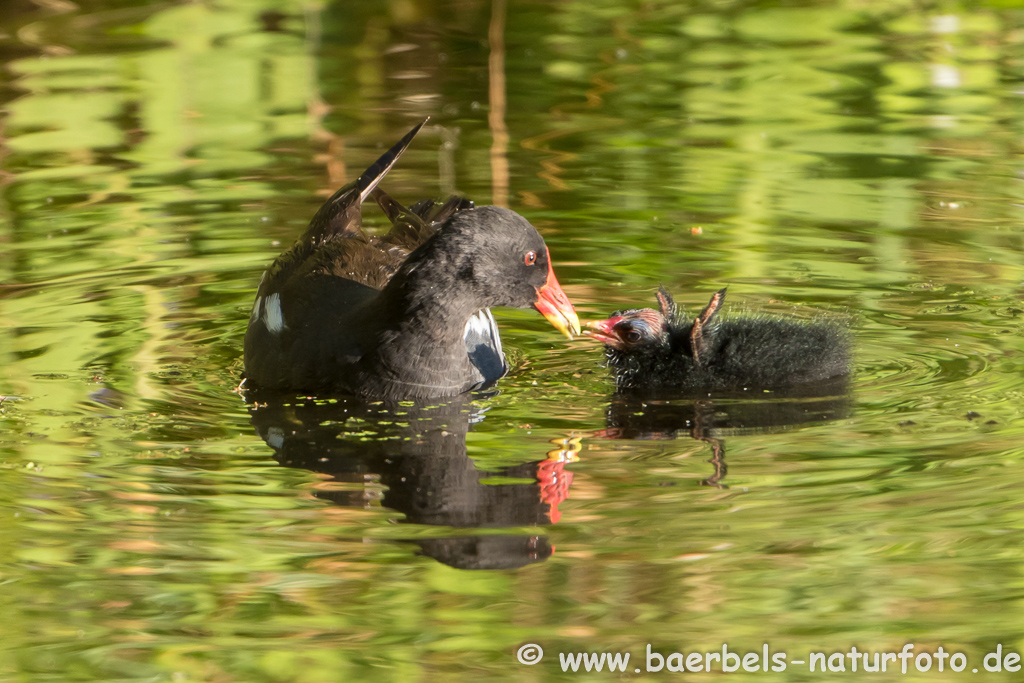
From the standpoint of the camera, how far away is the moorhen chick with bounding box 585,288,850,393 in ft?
17.2

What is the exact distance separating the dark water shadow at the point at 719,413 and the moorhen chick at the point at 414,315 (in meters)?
0.47

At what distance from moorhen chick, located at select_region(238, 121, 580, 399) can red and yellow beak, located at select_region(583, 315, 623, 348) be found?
10cm

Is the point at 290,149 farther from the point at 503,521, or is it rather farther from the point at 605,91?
the point at 503,521

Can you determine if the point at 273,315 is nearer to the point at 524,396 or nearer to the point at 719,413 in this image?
the point at 524,396

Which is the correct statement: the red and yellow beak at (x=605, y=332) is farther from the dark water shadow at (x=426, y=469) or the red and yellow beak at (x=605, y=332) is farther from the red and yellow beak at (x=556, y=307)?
the dark water shadow at (x=426, y=469)

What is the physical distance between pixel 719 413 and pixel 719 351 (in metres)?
0.39

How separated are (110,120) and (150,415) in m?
5.24

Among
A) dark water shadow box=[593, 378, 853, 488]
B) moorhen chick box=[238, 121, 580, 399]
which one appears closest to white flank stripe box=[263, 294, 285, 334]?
moorhen chick box=[238, 121, 580, 399]

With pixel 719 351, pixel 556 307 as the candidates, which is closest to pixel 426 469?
pixel 556 307

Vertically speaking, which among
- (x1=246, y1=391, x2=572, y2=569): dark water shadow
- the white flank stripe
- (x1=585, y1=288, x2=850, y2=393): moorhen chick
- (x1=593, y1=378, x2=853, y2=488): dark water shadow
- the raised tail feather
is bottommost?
(x1=593, y1=378, x2=853, y2=488): dark water shadow

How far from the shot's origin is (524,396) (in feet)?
16.8

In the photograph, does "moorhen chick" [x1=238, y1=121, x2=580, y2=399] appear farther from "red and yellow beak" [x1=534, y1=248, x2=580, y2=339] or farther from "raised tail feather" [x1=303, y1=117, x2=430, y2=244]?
"raised tail feather" [x1=303, y1=117, x2=430, y2=244]

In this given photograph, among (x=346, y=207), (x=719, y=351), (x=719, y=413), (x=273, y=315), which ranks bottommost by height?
(x=719, y=413)

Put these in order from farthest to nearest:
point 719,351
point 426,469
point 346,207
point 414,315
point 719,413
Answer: point 346,207 < point 719,351 < point 414,315 < point 719,413 < point 426,469
